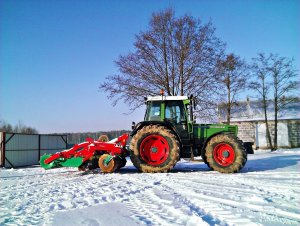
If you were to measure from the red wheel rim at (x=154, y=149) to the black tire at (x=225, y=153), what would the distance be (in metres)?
Result: 1.39

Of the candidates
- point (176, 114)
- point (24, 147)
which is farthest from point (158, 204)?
point (24, 147)

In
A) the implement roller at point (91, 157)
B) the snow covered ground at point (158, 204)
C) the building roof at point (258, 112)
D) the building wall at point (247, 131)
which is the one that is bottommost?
the snow covered ground at point (158, 204)

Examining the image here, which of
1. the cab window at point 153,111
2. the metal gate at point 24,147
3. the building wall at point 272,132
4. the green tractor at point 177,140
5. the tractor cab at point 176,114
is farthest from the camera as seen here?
the building wall at point 272,132

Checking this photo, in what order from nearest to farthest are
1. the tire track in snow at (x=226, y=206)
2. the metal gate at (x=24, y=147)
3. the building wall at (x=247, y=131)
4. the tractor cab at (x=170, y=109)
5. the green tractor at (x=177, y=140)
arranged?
the tire track in snow at (x=226, y=206), the green tractor at (x=177, y=140), the tractor cab at (x=170, y=109), the metal gate at (x=24, y=147), the building wall at (x=247, y=131)

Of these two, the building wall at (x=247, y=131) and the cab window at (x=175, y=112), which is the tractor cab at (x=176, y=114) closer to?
the cab window at (x=175, y=112)

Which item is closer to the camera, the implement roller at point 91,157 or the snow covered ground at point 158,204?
the snow covered ground at point 158,204

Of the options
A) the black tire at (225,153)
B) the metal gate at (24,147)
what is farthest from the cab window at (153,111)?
the metal gate at (24,147)

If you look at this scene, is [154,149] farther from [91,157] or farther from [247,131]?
[247,131]

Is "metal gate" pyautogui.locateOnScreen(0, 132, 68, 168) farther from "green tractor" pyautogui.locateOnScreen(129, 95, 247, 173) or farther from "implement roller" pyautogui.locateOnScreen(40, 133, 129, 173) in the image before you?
"green tractor" pyautogui.locateOnScreen(129, 95, 247, 173)

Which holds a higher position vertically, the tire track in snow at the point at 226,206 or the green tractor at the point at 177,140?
the green tractor at the point at 177,140

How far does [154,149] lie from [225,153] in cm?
225

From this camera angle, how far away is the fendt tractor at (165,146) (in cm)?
859

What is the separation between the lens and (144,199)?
4.67 m

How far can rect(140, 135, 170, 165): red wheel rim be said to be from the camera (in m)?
8.87
